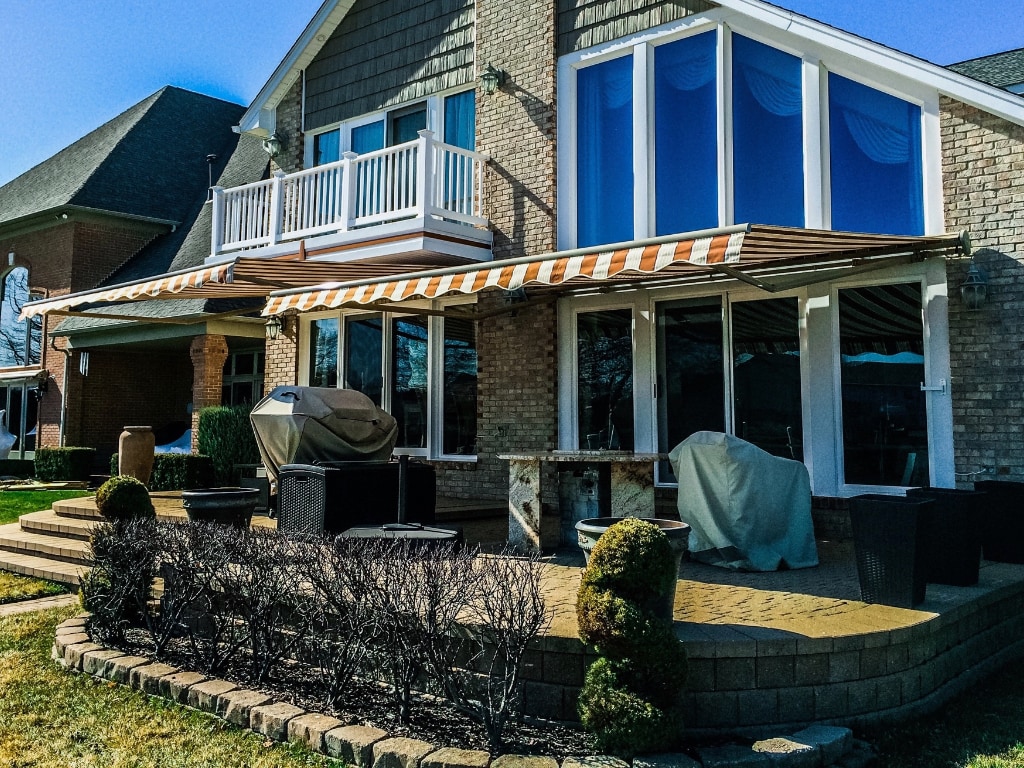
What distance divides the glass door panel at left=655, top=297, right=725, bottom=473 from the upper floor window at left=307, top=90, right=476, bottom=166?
476cm

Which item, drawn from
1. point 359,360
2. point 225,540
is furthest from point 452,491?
point 225,540

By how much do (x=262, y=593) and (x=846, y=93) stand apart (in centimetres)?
→ 862

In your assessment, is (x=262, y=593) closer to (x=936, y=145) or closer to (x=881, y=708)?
(x=881, y=708)

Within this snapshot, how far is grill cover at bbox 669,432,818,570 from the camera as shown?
7.37m

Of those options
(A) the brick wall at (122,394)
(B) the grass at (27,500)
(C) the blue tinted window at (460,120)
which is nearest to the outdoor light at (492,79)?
(C) the blue tinted window at (460,120)

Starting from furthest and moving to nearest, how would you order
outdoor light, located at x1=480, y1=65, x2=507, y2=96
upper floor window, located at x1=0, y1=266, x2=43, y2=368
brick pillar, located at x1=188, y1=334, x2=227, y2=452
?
upper floor window, located at x1=0, y1=266, x2=43, y2=368
brick pillar, located at x1=188, y1=334, x2=227, y2=452
outdoor light, located at x1=480, y1=65, x2=507, y2=96

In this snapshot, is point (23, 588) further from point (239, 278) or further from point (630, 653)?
point (630, 653)

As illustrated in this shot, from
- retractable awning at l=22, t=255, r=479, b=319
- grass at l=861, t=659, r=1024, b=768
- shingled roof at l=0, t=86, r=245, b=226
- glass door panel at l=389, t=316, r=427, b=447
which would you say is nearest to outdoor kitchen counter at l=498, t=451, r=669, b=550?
grass at l=861, t=659, r=1024, b=768

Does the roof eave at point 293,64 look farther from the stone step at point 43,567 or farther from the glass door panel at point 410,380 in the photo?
the stone step at point 43,567

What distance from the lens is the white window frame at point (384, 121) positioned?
1357cm

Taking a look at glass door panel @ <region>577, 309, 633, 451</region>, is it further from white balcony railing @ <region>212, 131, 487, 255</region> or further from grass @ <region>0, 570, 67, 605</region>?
grass @ <region>0, 570, 67, 605</region>

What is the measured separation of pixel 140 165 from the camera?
24.6 m

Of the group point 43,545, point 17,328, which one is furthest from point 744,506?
point 17,328

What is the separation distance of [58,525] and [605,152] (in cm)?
868
